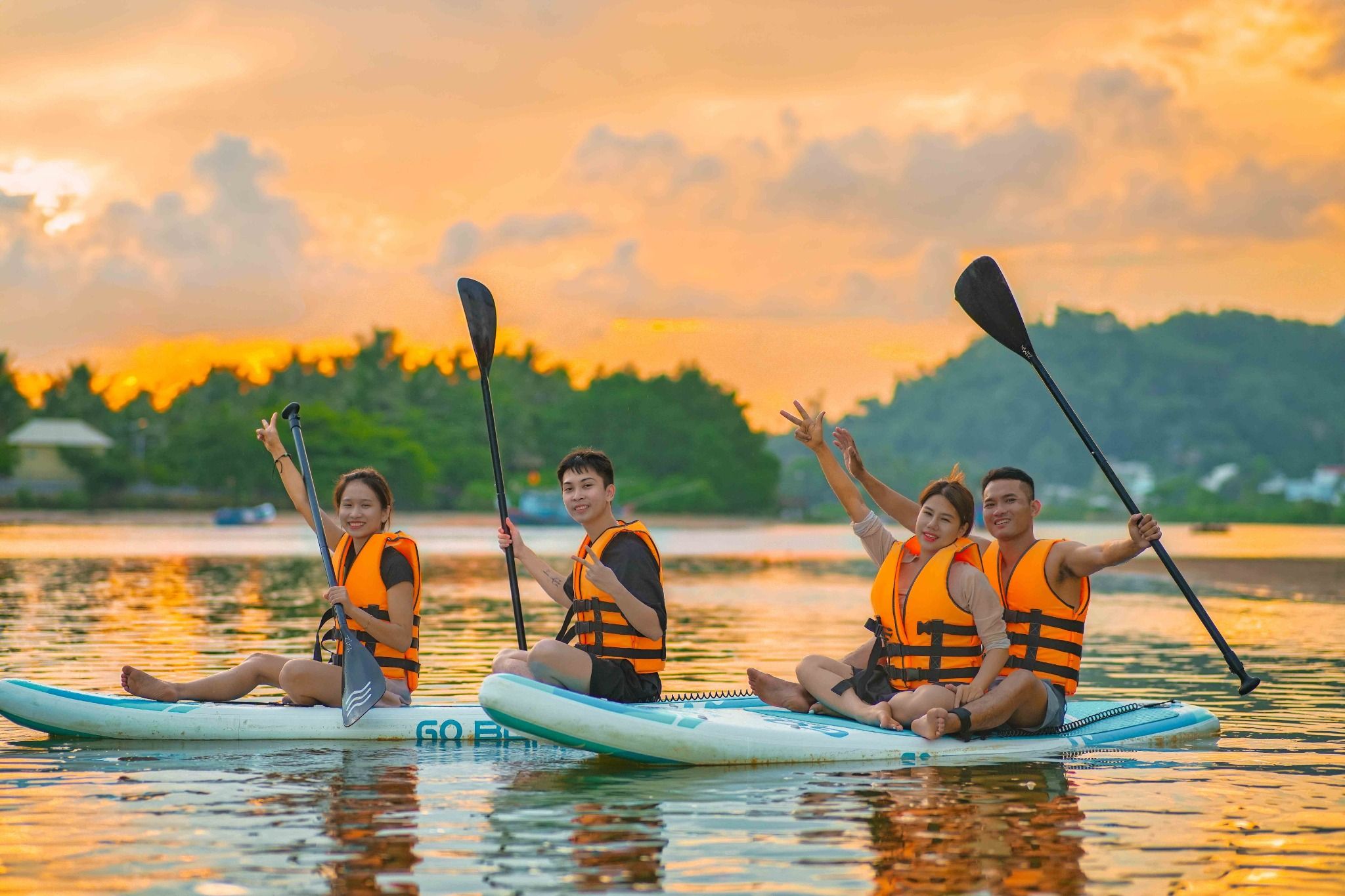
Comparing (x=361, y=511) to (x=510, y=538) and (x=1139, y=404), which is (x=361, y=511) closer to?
(x=510, y=538)

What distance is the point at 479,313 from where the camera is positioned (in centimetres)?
902

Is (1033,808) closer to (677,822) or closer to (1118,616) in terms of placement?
(677,822)

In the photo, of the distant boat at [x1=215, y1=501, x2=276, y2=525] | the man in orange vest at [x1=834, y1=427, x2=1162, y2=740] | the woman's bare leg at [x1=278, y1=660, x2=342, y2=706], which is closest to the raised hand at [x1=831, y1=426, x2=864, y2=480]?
the man in orange vest at [x1=834, y1=427, x2=1162, y2=740]

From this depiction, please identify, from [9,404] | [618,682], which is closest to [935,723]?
[618,682]

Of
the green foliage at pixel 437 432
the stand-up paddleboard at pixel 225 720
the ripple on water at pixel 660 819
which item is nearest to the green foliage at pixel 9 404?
the green foliage at pixel 437 432

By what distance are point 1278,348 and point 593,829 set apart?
17570 cm

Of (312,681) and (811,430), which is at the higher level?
(811,430)

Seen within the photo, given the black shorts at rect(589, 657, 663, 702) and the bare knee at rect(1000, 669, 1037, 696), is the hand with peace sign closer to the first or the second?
the black shorts at rect(589, 657, 663, 702)

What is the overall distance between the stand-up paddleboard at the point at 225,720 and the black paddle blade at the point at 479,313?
2.22 metres

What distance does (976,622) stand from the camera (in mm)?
6723

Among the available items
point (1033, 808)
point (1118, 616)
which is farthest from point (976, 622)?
point (1118, 616)

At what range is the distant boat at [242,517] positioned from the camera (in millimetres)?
59812

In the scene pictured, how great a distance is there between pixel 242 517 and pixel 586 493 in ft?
182

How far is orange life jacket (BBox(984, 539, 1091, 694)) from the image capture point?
7.00 m
